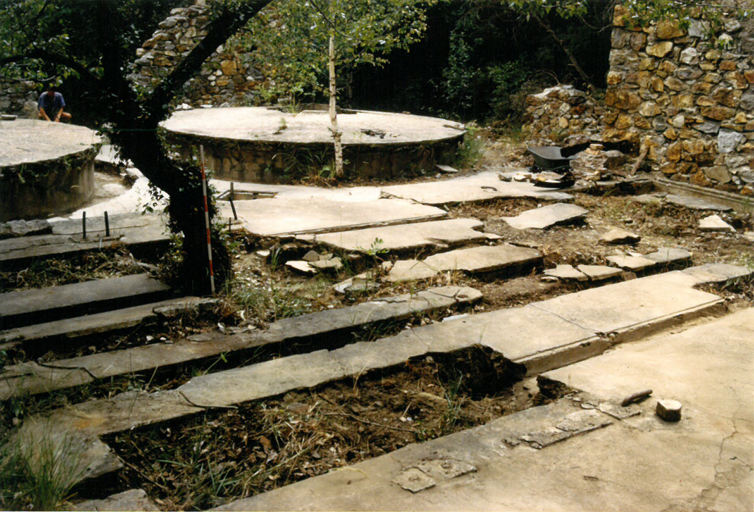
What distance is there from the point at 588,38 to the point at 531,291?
8.37m

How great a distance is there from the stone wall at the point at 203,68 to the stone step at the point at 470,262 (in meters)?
8.22

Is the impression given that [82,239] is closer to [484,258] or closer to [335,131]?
[484,258]

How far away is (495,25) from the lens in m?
12.6

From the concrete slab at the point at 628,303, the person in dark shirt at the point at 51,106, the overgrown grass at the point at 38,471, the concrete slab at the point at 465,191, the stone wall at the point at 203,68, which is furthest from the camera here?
the stone wall at the point at 203,68

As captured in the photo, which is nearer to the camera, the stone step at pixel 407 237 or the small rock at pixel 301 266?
the small rock at pixel 301 266

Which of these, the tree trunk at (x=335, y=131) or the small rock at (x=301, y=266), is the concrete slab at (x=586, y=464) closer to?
the small rock at (x=301, y=266)

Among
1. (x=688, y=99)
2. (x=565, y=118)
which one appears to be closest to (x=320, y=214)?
(x=688, y=99)

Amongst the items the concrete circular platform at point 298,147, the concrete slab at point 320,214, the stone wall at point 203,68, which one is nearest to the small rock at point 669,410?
the concrete slab at point 320,214

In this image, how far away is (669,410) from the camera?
102 inches

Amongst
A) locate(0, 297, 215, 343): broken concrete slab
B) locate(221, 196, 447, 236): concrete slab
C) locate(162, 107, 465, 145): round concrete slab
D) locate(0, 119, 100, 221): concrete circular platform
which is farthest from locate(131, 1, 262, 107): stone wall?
locate(0, 297, 215, 343): broken concrete slab

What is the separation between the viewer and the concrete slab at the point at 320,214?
497 centimetres

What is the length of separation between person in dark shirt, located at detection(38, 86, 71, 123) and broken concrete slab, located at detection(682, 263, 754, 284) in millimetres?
9046

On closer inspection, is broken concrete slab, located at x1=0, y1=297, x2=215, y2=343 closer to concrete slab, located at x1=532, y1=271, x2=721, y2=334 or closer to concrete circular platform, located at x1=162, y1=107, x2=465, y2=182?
concrete slab, located at x1=532, y1=271, x2=721, y2=334

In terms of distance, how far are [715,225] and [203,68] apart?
935 centimetres
